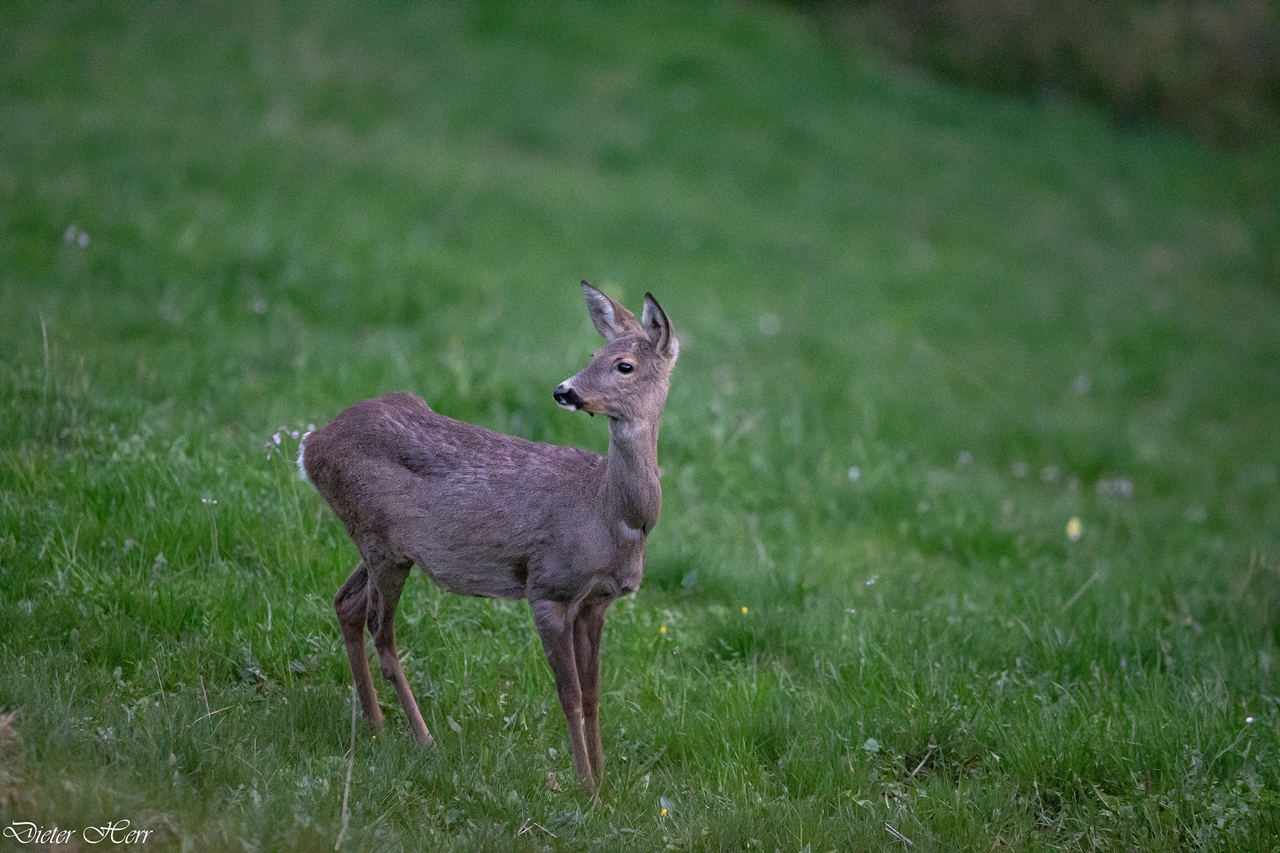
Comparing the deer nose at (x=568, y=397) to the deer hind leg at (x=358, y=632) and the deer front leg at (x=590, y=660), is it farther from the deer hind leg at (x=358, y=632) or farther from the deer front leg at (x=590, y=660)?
A: the deer hind leg at (x=358, y=632)

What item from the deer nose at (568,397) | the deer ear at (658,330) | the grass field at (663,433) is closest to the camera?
the deer nose at (568,397)

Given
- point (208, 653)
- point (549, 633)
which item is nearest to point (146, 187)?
point (208, 653)

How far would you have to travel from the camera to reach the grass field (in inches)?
167

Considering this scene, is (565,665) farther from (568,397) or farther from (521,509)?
(568,397)

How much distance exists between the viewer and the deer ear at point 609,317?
4.42 m

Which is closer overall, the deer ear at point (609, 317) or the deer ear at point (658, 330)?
the deer ear at point (658, 330)

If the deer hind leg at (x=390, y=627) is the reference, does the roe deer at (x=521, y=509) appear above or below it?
above

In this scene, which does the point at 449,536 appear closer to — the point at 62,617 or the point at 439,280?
the point at 62,617

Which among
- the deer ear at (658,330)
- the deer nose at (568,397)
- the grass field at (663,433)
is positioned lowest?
the grass field at (663,433)

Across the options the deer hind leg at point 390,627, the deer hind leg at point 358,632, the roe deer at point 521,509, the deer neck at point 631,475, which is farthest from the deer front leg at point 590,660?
the deer hind leg at point 358,632

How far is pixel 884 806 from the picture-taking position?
14.0ft

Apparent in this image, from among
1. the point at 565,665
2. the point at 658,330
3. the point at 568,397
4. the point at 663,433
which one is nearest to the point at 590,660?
the point at 565,665

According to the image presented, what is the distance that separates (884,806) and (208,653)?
2.52 metres

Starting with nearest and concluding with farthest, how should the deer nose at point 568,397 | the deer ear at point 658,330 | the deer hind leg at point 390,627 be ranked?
the deer nose at point 568,397
the deer ear at point 658,330
the deer hind leg at point 390,627
